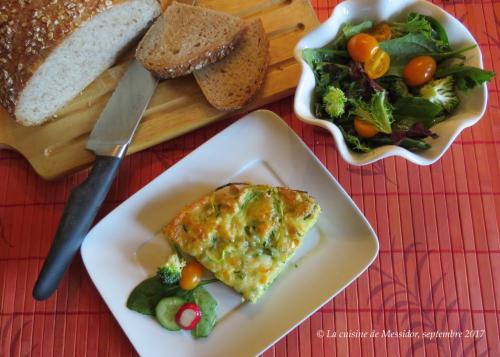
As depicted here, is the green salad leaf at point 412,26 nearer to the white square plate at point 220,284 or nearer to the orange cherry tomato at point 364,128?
the orange cherry tomato at point 364,128

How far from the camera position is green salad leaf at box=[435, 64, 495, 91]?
155 cm

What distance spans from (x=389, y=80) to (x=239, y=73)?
638 millimetres

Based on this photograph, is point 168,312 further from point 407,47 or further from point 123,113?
point 407,47

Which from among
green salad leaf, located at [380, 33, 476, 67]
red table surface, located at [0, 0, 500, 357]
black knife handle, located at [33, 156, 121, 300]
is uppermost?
green salad leaf, located at [380, 33, 476, 67]

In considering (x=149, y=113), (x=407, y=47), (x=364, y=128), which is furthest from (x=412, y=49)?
(x=149, y=113)

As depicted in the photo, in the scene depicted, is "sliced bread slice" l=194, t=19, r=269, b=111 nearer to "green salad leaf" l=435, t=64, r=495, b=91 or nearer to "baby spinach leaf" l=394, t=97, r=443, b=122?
"baby spinach leaf" l=394, t=97, r=443, b=122

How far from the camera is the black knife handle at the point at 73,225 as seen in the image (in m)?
1.70

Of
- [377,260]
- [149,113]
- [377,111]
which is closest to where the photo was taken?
[377,111]

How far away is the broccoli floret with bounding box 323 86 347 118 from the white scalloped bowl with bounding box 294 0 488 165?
68 millimetres

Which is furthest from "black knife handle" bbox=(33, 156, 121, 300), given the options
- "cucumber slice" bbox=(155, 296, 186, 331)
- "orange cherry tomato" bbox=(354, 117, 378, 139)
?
"orange cherry tomato" bbox=(354, 117, 378, 139)

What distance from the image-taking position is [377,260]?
1.84 metres

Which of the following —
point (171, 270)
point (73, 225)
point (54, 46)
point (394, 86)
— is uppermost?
point (54, 46)

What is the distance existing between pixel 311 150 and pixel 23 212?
4.15 feet

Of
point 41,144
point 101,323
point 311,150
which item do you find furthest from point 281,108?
point 101,323
